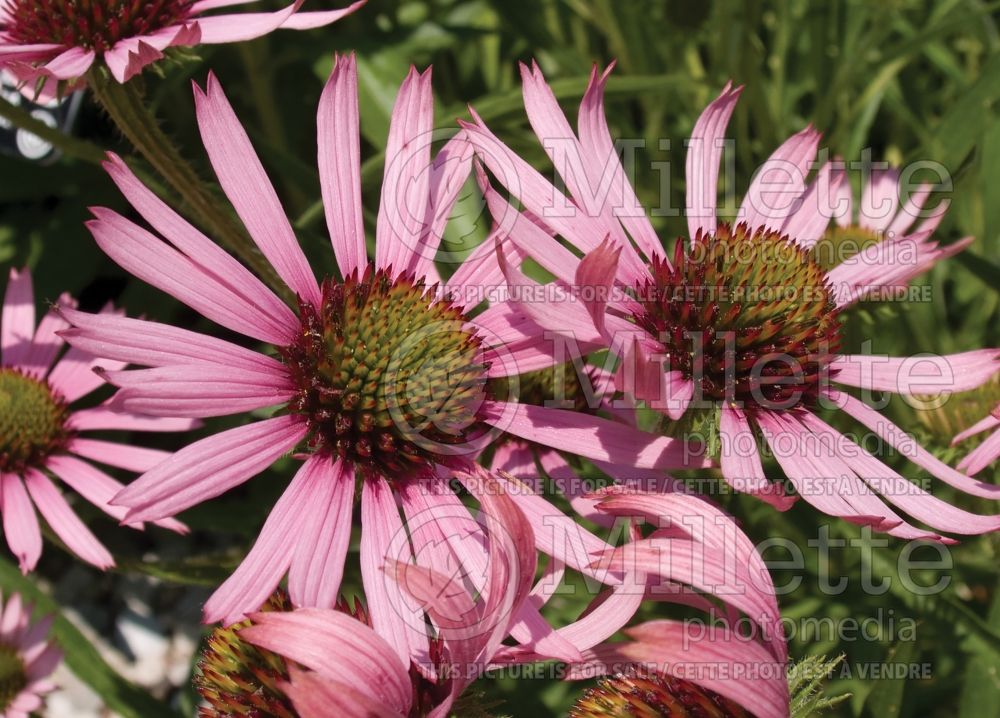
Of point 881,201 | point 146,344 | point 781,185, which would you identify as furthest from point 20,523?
point 881,201

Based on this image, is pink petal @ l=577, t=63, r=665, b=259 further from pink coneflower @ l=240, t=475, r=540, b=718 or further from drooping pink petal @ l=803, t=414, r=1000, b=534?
pink coneflower @ l=240, t=475, r=540, b=718

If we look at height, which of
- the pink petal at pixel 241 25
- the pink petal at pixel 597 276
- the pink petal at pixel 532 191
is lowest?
the pink petal at pixel 597 276

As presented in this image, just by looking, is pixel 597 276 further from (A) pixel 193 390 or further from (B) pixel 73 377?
(B) pixel 73 377

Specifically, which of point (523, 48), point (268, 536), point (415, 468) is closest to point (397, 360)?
point (415, 468)

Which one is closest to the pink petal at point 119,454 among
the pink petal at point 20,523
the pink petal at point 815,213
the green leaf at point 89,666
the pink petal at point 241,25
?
the pink petal at point 20,523

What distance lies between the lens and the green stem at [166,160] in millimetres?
1241

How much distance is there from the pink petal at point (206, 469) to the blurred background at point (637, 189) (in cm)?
44

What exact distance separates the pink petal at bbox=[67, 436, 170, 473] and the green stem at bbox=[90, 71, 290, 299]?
0.44 meters

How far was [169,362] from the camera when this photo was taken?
960mm

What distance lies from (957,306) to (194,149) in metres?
2.07

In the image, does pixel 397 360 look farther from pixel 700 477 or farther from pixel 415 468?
pixel 700 477

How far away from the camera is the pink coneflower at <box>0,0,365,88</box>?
3.79 ft

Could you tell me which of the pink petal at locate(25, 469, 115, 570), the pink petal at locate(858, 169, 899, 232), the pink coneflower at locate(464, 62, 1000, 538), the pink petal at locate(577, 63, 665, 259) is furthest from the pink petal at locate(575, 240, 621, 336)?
the pink petal at locate(858, 169, 899, 232)

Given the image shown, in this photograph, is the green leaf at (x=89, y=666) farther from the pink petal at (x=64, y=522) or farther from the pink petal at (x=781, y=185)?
the pink petal at (x=781, y=185)
